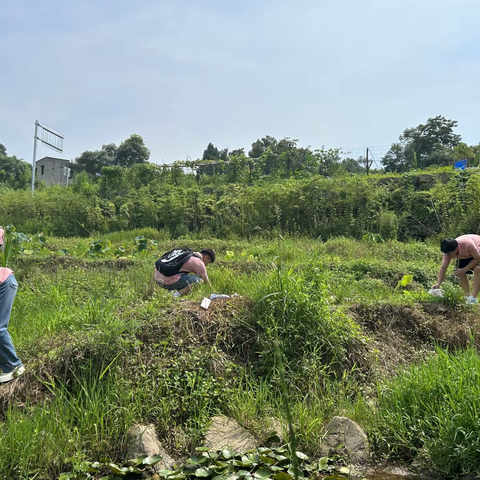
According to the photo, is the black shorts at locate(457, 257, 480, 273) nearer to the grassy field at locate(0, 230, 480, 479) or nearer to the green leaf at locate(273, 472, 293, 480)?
the grassy field at locate(0, 230, 480, 479)

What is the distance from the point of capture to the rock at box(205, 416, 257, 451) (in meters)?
3.04

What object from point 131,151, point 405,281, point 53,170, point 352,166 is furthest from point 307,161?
point 53,170

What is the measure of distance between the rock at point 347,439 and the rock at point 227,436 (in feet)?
1.91

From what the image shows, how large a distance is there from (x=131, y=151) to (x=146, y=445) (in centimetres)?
3578

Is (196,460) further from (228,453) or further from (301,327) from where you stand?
(301,327)

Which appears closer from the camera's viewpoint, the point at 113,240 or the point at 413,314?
the point at 413,314

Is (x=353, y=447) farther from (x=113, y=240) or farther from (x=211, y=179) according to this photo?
(x=211, y=179)

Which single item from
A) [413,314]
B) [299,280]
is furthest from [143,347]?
[413,314]

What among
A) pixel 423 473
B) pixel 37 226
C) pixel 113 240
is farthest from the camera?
pixel 37 226

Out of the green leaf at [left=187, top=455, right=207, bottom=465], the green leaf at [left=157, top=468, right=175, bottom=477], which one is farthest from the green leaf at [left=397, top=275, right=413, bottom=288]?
the green leaf at [left=157, top=468, right=175, bottom=477]

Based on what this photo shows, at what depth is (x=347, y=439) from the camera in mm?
3061

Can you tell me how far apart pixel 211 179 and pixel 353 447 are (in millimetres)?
16145

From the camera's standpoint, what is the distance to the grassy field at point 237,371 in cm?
288

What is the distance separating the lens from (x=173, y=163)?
1880 centimetres
